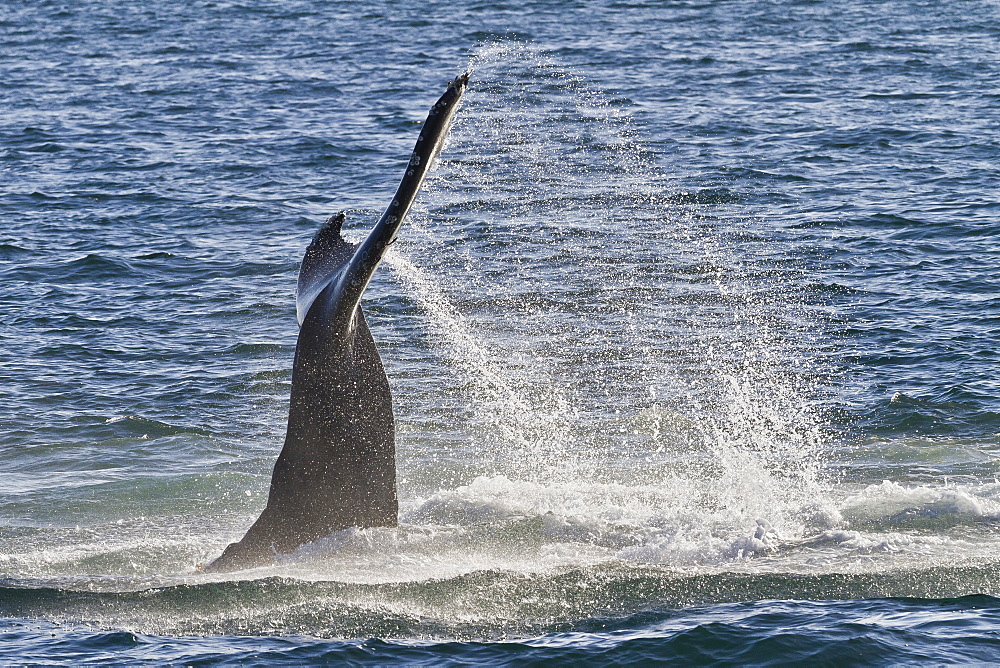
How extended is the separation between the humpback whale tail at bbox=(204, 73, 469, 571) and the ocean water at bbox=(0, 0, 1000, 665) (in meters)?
0.25

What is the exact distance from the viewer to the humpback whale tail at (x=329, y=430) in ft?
29.0

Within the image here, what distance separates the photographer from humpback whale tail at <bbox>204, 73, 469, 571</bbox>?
8844 mm

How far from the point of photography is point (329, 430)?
359 inches

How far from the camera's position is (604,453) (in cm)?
1333

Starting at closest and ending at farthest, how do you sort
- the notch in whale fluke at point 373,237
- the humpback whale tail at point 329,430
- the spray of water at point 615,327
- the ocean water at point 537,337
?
1. the notch in whale fluke at point 373,237
2. the humpback whale tail at point 329,430
3. the ocean water at point 537,337
4. the spray of water at point 615,327

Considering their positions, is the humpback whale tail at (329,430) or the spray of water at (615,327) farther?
the spray of water at (615,327)

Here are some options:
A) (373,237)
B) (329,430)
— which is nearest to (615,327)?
(329,430)

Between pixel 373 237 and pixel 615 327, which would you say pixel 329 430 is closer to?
pixel 373 237

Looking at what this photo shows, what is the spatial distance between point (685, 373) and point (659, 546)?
5658mm

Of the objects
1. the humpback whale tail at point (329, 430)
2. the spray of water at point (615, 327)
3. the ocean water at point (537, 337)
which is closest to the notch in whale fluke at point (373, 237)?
the humpback whale tail at point (329, 430)

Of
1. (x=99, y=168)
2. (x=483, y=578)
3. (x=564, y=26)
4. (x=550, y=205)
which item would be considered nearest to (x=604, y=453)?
(x=483, y=578)

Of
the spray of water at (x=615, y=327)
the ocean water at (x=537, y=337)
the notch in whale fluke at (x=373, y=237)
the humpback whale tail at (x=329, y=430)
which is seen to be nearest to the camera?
the notch in whale fluke at (x=373, y=237)

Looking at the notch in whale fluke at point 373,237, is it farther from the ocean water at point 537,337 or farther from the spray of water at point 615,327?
the spray of water at point 615,327

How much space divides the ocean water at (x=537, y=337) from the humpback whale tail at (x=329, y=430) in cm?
25
